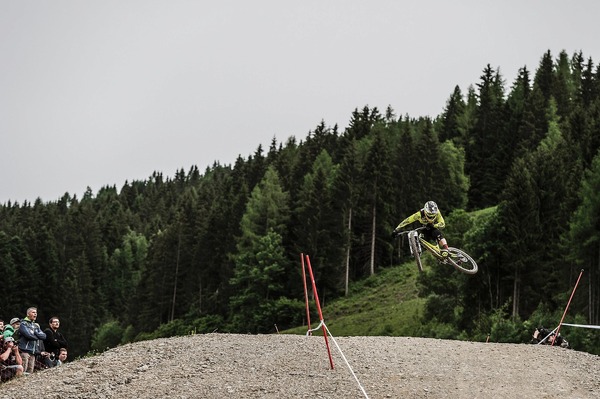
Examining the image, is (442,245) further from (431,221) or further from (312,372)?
(312,372)

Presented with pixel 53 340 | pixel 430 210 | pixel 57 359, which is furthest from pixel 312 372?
pixel 57 359

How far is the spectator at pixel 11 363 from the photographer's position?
17375 millimetres

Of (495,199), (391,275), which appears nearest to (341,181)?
(391,275)

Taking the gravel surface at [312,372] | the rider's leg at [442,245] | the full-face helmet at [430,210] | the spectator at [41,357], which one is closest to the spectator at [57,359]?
the spectator at [41,357]

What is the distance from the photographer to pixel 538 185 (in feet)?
157

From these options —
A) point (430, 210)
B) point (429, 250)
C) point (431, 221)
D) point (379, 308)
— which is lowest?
point (379, 308)

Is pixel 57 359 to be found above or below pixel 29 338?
below

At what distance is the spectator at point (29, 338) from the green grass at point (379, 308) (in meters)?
32.8

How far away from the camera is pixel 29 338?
58.5 feet

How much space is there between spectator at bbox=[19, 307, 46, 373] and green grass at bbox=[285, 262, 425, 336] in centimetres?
3277

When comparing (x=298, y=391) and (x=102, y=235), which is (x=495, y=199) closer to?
(x=298, y=391)

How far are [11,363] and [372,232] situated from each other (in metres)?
60.0

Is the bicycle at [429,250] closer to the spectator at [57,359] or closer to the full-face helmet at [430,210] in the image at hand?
the full-face helmet at [430,210]

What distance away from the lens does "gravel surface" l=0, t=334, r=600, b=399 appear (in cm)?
1514
